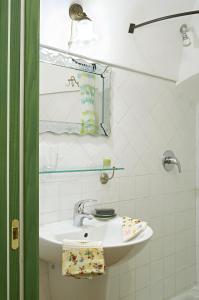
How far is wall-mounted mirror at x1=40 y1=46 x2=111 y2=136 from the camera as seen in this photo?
1.84m

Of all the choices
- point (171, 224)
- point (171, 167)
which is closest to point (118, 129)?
point (171, 167)

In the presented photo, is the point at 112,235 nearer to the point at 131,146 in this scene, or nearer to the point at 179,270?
the point at 131,146

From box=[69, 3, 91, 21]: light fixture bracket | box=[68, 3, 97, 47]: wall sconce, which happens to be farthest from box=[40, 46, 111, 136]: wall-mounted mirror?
box=[69, 3, 91, 21]: light fixture bracket

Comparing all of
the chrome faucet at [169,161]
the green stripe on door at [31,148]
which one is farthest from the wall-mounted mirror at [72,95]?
the green stripe on door at [31,148]

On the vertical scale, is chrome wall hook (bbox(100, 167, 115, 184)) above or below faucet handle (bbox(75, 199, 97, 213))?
above

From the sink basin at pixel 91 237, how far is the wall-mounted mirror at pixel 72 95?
21.7 inches

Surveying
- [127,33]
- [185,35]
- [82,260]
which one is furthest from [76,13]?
[82,260]

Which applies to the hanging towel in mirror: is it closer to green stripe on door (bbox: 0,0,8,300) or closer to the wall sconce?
the wall sconce

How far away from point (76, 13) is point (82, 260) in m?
1.39

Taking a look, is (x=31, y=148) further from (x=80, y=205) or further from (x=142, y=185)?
(x=142, y=185)

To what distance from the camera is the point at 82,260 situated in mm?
1482

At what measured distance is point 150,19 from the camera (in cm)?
235

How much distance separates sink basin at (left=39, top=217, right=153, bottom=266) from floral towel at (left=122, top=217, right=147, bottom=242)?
23mm

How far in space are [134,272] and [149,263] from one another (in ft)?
0.62
